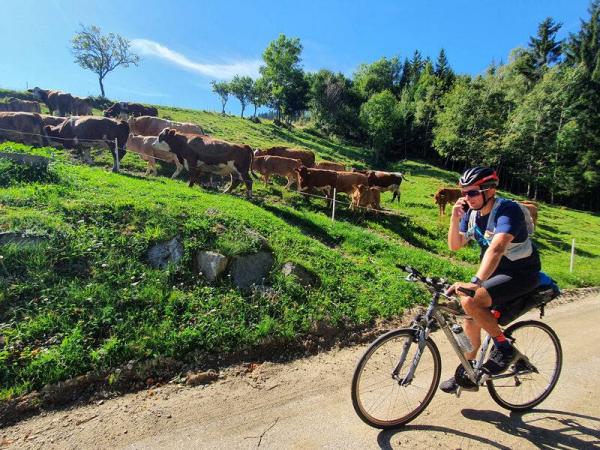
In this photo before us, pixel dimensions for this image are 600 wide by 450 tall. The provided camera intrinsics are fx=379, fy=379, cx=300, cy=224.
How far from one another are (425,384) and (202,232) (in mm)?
4856

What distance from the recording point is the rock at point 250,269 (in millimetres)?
6629

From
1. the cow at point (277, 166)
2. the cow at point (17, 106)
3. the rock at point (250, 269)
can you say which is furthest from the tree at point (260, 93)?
the rock at point (250, 269)

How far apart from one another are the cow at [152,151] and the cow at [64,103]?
54.6ft

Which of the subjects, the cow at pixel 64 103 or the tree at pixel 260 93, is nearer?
the cow at pixel 64 103

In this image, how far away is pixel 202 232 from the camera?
7.31 m

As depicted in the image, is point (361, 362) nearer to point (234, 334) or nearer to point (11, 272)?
point (234, 334)

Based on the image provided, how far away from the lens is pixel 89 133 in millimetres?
16578

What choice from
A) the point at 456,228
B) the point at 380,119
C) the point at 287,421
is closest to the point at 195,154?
the point at 456,228

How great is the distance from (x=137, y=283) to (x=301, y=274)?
112 inches

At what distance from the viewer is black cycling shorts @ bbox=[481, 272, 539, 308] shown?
3760mm

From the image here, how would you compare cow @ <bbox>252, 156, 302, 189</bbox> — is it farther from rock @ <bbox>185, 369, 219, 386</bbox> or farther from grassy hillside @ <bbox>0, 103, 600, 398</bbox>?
rock @ <bbox>185, 369, 219, 386</bbox>

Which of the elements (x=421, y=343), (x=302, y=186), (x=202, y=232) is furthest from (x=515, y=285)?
(x=302, y=186)

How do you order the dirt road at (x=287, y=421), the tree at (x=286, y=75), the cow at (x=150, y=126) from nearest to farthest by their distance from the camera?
the dirt road at (x=287, y=421)
the cow at (x=150, y=126)
the tree at (x=286, y=75)

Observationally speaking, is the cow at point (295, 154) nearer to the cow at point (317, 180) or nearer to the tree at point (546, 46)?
the cow at point (317, 180)
